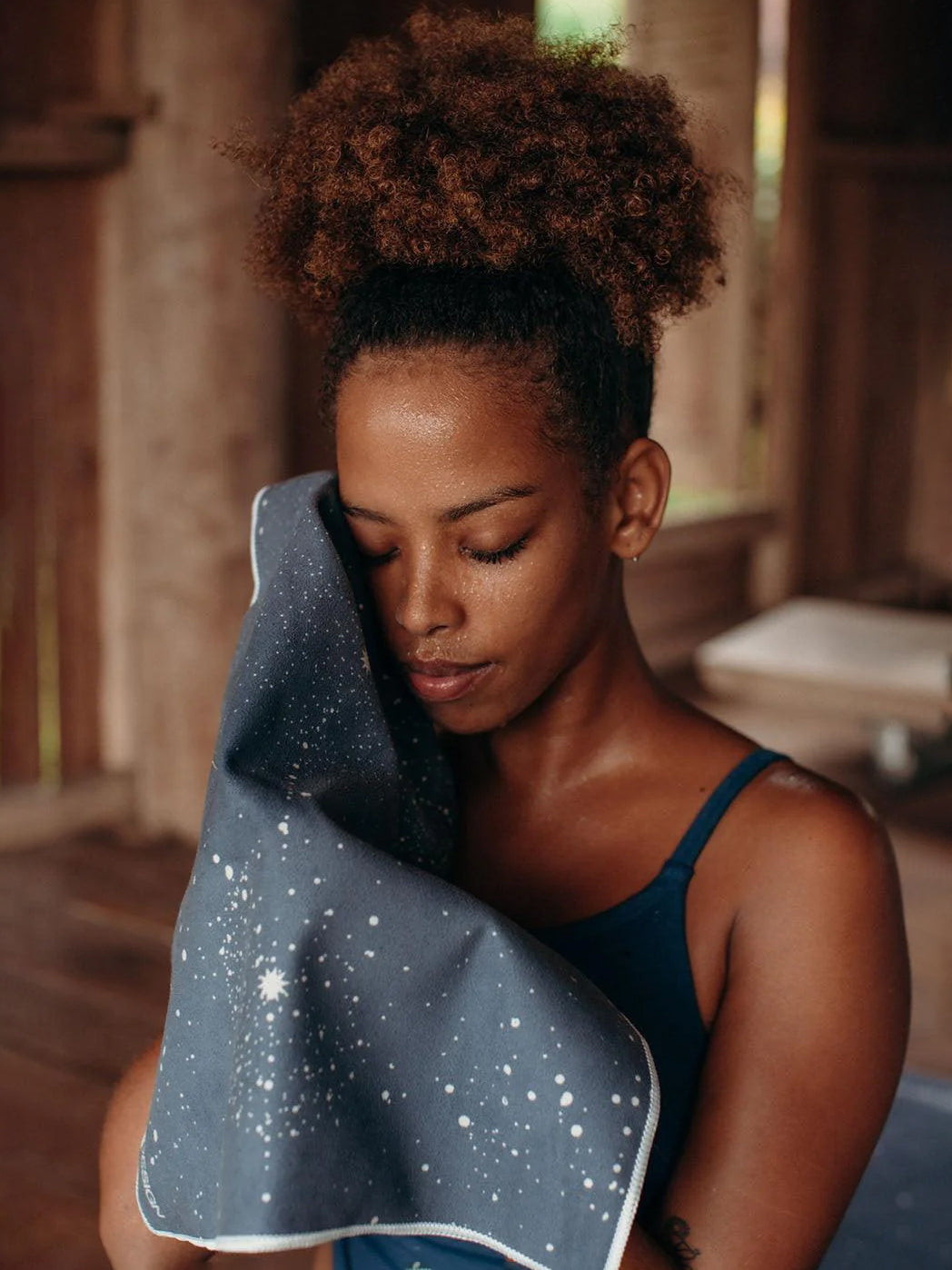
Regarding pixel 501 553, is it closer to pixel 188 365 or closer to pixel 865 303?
pixel 188 365

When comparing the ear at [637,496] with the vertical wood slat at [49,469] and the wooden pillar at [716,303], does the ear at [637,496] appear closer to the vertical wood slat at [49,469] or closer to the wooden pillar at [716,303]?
the vertical wood slat at [49,469]

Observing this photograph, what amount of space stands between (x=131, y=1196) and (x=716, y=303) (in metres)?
4.66

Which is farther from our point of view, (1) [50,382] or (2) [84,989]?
(1) [50,382]

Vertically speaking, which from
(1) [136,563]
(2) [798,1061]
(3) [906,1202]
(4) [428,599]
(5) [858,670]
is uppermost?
(4) [428,599]

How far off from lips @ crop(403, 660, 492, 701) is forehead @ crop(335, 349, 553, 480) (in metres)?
0.14

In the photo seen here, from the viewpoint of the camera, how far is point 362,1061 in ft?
2.60

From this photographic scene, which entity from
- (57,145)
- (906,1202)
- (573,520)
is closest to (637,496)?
(573,520)

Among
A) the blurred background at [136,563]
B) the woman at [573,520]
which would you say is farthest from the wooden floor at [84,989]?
the woman at [573,520]

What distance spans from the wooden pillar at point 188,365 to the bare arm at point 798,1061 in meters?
2.56

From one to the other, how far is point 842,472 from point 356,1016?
562cm

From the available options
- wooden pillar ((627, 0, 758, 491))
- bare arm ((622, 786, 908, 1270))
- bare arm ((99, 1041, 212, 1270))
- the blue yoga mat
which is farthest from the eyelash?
wooden pillar ((627, 0, 758, 491))

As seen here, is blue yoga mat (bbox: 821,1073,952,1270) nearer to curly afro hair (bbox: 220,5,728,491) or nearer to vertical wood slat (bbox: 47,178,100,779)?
curly afro hair (bbox: 220,5,728,491)

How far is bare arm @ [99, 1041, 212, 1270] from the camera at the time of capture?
959 millimetres

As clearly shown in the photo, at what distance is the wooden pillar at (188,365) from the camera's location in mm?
3197
